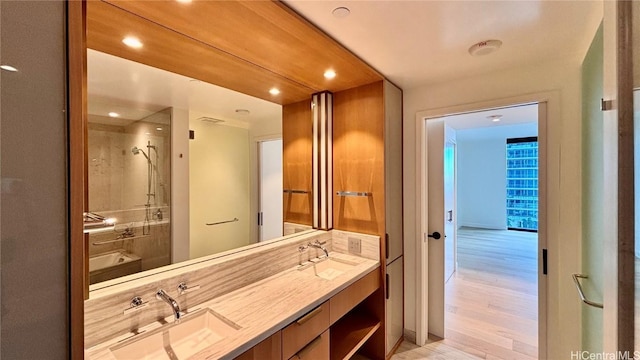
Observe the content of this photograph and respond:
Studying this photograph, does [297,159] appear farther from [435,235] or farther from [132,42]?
[435,235]

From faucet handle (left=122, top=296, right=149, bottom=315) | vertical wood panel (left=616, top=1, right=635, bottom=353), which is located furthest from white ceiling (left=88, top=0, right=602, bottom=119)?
faucet handle (left=122, top=296, right=149, bottom=315)

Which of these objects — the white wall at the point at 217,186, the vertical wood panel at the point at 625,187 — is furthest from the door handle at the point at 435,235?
the vertical wood panel at the point at 625,187

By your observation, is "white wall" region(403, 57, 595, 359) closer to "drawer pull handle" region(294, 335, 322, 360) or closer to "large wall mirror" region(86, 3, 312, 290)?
"drawer pull handle" region(294, 335, 322, 360)

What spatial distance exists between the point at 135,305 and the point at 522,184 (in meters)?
8.89

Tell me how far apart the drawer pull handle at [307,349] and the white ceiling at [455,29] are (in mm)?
1746

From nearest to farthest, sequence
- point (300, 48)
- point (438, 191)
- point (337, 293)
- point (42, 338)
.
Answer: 1. point (42, 338)
2. point (300, 48)
3. point (337, 293)
4. point (438, 191)

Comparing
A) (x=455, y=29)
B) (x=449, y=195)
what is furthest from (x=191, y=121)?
(x=449, y=195)

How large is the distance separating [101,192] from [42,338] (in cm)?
83

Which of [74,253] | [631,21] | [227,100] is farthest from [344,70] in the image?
[74,253]

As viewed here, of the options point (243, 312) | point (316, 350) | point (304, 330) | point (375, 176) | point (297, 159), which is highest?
point (297, 159)

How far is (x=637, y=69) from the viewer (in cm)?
67

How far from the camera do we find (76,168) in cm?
66

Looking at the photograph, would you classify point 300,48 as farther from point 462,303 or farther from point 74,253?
point 462,303

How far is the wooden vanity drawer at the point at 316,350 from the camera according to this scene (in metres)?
1.40
